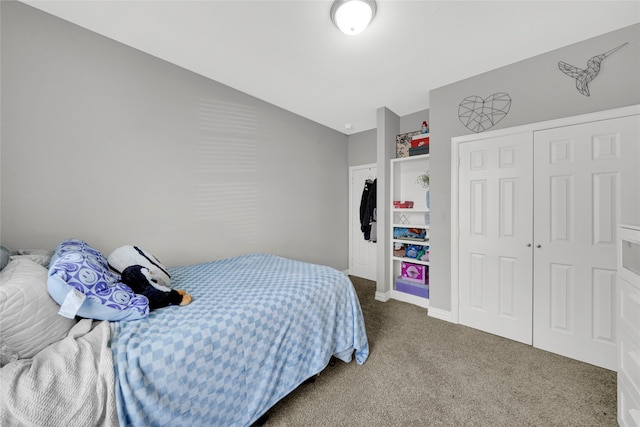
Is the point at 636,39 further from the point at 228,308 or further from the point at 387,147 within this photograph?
the point at 228,308

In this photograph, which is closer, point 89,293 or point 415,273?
point 89,293

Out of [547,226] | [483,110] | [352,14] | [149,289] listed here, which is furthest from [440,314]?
[352,14]

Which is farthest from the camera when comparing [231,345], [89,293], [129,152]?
[129,152]

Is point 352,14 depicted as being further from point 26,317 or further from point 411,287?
point 411,287

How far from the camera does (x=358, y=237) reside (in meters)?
4.11

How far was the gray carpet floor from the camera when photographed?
137cm

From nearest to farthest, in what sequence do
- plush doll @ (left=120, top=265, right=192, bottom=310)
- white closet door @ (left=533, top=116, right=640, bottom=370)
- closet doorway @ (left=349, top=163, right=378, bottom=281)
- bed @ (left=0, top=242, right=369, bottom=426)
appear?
bed @ (left=0, top=242, right=369, bottom=426), plush doll @ (left=120, top=265, right=192, bottom=310), white closet door @ (left=533, top=116, right=640, bottom=370), closet doorway @ (left=349, top=163, right=378, bottom=281)

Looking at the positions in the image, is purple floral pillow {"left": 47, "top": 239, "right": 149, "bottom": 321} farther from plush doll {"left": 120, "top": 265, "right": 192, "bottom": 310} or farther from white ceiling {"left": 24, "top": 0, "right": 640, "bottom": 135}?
white ceiling {"left": 24, "top": 0, "right": 640, "bottom": 135}

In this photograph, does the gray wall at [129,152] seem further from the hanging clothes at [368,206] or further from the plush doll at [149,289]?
the hanging clothes at [368,206]

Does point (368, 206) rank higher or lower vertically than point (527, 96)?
lower

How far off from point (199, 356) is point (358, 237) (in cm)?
328

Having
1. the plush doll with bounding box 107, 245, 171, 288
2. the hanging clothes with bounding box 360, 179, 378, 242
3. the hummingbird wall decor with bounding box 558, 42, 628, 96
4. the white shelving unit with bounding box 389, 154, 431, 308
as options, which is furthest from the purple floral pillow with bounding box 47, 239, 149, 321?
the hummingbird wall decor with bounding box 558, 42, 628, 96

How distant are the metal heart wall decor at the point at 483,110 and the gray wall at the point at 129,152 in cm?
207

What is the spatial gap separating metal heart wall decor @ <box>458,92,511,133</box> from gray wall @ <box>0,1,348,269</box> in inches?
81.4
